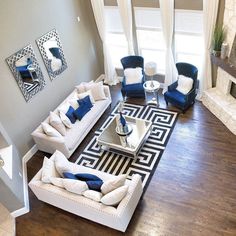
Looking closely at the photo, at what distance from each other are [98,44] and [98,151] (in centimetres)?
352

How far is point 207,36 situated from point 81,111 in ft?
11.3

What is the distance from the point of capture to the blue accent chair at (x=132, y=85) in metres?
7.03

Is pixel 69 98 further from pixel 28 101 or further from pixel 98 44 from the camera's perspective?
pixel 98 44

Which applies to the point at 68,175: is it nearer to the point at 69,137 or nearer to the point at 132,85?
the point at 69,137

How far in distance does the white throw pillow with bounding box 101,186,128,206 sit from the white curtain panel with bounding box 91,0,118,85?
183 inches

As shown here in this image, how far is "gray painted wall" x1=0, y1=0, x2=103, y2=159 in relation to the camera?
5.25 m

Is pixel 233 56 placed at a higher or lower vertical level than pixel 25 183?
higher

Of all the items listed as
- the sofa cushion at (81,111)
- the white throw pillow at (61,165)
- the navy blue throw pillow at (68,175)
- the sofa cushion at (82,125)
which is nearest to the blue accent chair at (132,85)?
the sofa cushion at (82,125)

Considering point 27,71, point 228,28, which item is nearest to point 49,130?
point 27,71

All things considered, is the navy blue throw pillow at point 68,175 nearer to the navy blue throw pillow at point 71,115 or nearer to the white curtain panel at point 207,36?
the navy blue throw pillow at point 71,115

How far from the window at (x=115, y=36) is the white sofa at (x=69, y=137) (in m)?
2.01

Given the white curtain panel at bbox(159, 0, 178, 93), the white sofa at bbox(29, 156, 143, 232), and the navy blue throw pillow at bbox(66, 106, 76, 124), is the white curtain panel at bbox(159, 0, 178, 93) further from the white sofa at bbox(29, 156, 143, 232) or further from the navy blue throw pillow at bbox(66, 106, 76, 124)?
the white sofa at bbox(29, 156, 143, 232)

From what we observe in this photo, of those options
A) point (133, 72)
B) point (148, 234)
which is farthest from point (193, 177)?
point (133, 72)

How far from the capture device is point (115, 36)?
7445mm
